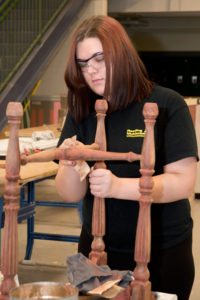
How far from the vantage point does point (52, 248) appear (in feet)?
16.9

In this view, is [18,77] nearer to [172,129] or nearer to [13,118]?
[172,129]

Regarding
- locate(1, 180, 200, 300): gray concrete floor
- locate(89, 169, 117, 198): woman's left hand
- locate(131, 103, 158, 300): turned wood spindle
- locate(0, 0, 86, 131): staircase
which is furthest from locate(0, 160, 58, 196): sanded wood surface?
locate(0, 0, 86, 131): staircase

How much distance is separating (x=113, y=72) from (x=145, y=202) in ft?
1.84

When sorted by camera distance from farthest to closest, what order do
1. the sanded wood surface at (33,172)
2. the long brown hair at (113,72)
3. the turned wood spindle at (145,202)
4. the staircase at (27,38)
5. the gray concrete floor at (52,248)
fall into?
the staircase at (27,38)
the gray concrete floor at (52,248)
the sanded wood surface at (33,172)
the long brown hair at (113,72)
the turned wood spindle at (145,202)

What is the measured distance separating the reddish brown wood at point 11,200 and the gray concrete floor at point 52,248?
114 inches

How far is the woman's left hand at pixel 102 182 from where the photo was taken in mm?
1467

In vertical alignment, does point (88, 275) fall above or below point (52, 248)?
above

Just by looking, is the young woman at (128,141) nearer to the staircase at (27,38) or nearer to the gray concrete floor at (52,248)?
the gray concrete floor at (52,248)

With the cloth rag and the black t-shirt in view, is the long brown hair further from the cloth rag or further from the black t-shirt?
the cloth rag

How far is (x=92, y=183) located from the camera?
4.87 feet

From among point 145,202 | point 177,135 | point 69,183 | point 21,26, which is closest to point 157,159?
point 177,135

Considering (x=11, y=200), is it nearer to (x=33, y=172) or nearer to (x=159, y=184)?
(x=159, y=184)

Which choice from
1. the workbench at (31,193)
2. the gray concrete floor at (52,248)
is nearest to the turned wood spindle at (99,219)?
the workbench at (31,193)

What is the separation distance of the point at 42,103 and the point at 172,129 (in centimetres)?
871
